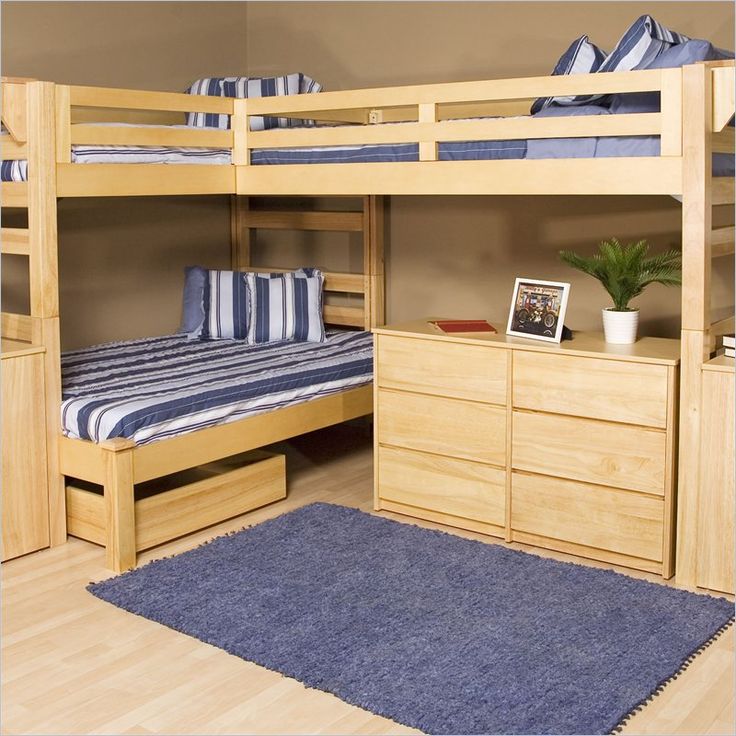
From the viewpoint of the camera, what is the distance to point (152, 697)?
244cm

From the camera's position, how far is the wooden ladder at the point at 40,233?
323 centimetres

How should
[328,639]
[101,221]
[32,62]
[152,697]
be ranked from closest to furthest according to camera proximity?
[152,697] → [328,639] → [32,62] → [101,221]

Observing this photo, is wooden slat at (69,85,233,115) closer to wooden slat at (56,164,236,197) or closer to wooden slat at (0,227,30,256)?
wooden slat at (56,164,236,197)

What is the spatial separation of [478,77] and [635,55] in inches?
58.6

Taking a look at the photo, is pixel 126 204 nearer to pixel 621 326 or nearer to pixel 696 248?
pixel 621 326

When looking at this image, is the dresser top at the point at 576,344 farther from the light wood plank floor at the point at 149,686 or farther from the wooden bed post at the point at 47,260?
the wooden bed post at the point at 47,260

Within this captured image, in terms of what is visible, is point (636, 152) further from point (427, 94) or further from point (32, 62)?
point (32, 62)

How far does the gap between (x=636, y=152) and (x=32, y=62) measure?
99.9 inches

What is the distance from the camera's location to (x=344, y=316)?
490 centimetres

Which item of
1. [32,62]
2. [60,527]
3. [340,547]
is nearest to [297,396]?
[340,547]

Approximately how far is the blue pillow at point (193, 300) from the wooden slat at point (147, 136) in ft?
3.05

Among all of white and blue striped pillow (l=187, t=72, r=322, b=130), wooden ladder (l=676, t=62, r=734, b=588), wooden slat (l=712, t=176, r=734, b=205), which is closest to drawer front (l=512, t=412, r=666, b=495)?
wooden ladder (l=676, t=62, r=734, b=588)

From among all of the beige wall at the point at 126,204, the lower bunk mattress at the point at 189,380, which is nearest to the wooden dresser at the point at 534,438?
the lower bunk mattress at the point at 189,380

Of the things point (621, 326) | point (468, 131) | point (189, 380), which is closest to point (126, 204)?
point (189, 380)
